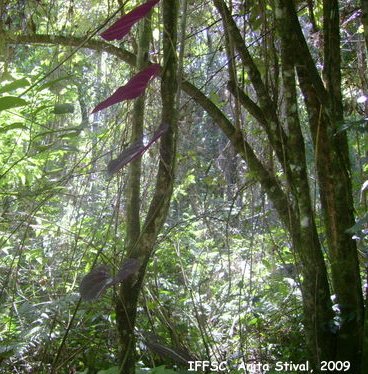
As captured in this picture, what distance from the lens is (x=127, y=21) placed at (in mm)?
748

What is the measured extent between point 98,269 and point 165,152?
11.7 inches

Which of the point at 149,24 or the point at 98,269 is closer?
the point at 98,269

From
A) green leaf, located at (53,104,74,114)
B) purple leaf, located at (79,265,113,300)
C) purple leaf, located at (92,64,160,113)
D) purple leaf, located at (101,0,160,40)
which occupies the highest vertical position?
purple leaf, located at (101,0,160,40)

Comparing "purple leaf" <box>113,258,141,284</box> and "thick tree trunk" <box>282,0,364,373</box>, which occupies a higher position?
"thick tree trunk" <box>282,0,364,373</box>

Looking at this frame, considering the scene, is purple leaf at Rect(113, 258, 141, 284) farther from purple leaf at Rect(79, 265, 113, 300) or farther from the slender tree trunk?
the slender tree trunk

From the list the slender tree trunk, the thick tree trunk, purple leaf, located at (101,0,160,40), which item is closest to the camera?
purple leaf, located at (101,0,160,40)

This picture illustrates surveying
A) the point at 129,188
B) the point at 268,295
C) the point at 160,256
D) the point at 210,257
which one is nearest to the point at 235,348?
the point at 268,295

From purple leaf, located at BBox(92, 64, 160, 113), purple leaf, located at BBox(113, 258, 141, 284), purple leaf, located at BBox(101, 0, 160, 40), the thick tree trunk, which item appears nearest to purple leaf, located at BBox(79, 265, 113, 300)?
purple leaf, located at BBox(113, 258, 141, 284)

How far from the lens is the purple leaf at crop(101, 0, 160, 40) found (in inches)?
29.2

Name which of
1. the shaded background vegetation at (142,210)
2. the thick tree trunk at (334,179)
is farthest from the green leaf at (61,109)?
the thick tree trunk at (334,179)

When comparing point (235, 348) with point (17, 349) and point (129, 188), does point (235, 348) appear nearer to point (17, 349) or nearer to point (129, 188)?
point (17, 349)

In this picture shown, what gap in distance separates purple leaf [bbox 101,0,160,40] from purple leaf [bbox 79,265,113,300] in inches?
16.6

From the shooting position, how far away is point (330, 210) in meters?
1.66

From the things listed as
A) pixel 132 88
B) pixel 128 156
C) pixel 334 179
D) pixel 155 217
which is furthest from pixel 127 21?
pixel 334 179
